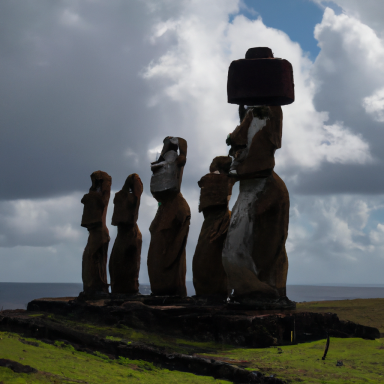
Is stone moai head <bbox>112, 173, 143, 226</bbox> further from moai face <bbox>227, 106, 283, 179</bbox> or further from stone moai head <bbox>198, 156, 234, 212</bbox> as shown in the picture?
moai face <bbox>227, 106, 283, 179</bbox>

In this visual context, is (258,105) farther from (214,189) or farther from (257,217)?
(214,189)

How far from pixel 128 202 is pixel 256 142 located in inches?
187

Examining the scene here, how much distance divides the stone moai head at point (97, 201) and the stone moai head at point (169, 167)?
96.7 inches

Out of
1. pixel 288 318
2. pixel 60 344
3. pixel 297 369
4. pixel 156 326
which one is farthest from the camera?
pixel 156 326

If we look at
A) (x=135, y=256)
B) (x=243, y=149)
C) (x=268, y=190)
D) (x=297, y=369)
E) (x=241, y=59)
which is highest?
(x=241, y=59)

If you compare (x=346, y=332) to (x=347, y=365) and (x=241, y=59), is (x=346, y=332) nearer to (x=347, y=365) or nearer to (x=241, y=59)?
(x=347, y=365)

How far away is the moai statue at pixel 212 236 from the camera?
9656 millimetres

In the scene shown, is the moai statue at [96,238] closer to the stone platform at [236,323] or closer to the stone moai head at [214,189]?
the stone platform at [236,323]

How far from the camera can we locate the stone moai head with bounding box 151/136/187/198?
10391 millimetres

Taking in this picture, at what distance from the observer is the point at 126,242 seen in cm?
1181

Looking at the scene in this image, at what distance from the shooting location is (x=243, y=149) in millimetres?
8172

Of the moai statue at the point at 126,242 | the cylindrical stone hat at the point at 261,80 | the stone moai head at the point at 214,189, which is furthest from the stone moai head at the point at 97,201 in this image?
the cylindrical stone hat at the point at 261,80

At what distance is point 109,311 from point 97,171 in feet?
16.1

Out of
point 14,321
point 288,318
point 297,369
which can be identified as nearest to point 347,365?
point 297,369
